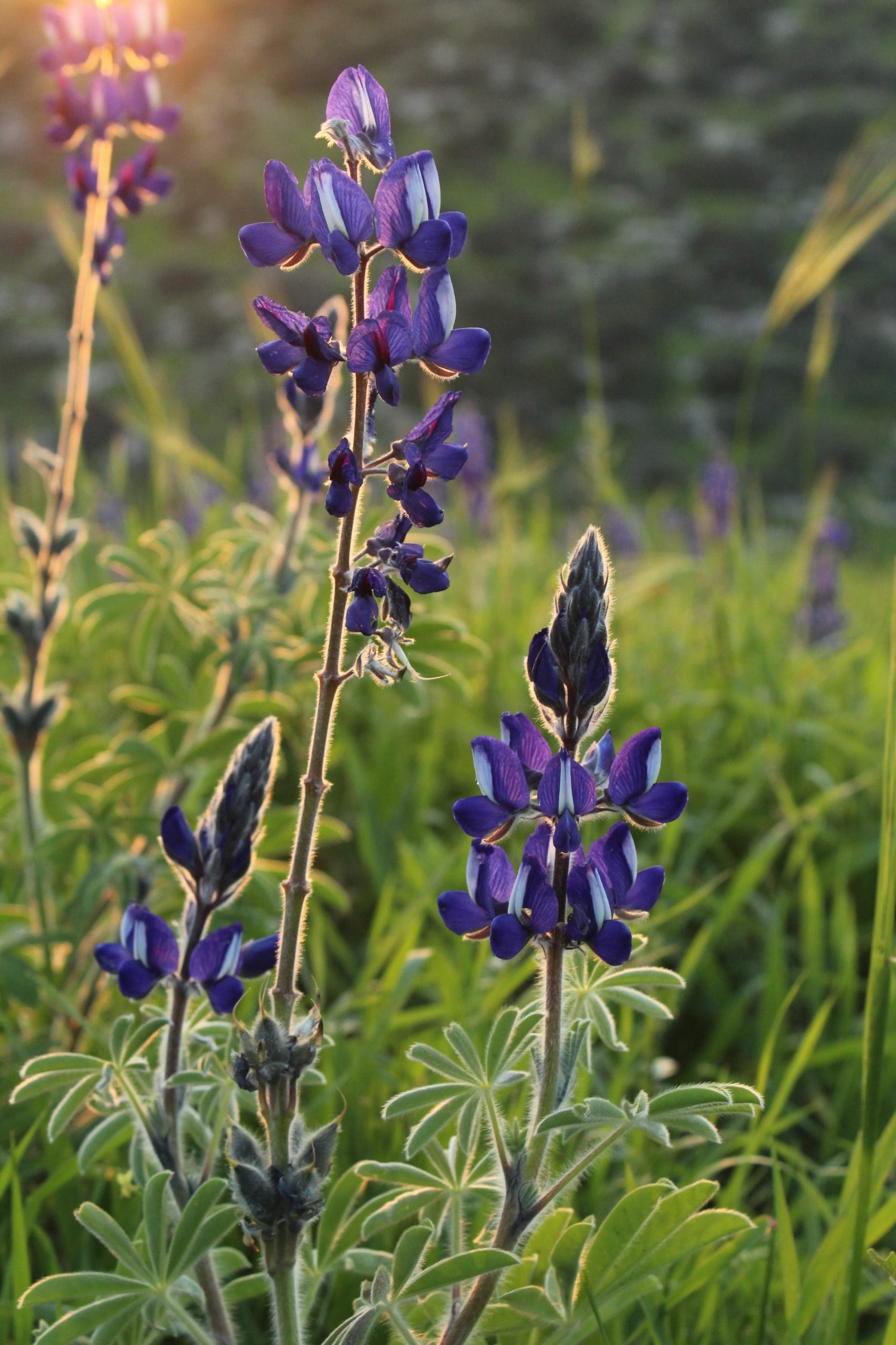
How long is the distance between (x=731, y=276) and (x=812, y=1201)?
30837 millimetres

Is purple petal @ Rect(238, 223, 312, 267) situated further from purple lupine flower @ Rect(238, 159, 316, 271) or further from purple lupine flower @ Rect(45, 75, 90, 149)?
purple lupine flower @ Rect(45, 75, 90, 149)

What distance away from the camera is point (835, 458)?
23.7 meters

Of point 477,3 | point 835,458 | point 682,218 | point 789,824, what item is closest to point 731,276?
point 682,218

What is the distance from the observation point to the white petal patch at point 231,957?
1.16 m

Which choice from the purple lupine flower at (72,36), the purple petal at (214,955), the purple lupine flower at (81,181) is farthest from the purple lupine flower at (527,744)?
the purple lupine flower at (72,36)

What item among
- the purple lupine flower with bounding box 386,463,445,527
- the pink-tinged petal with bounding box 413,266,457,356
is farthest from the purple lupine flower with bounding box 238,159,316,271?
the purple lupine flower with bounding box 386,463,445,527

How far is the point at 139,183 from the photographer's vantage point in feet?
7.20

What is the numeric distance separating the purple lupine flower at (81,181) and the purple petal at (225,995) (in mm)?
1591

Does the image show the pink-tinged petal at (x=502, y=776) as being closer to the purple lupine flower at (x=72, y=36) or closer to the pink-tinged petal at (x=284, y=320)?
the pink-tinged petal at (x=284, y=320)

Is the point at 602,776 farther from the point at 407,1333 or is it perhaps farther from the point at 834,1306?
the point at 834,1306

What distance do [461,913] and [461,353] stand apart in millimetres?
506

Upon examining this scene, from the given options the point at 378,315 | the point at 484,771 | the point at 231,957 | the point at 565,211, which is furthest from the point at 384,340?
the point at 565,211

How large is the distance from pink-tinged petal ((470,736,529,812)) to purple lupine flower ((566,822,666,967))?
82 mm

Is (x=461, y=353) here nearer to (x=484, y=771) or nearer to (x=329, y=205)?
(x=329, y=205)
